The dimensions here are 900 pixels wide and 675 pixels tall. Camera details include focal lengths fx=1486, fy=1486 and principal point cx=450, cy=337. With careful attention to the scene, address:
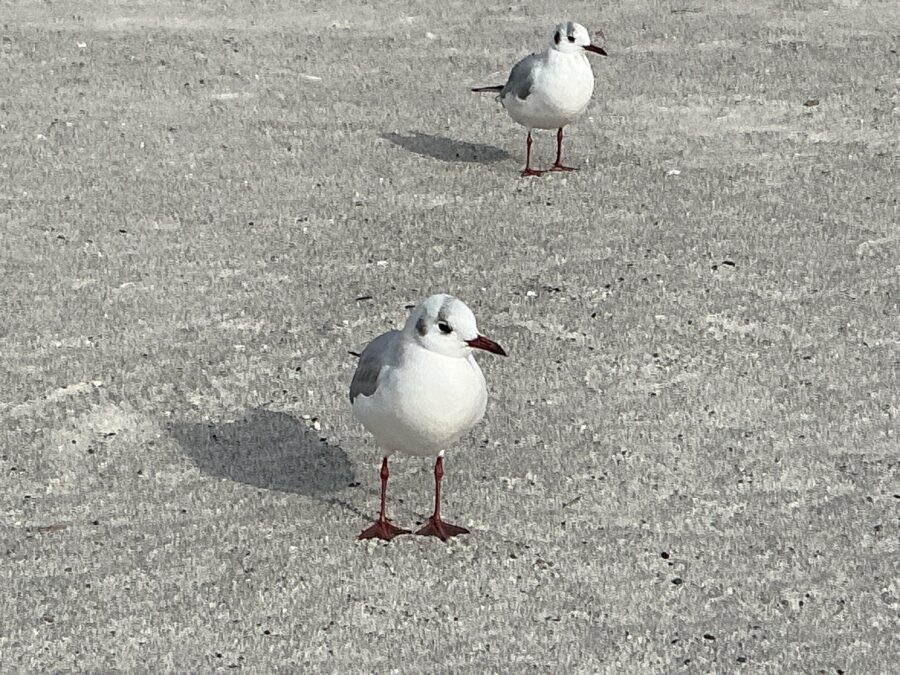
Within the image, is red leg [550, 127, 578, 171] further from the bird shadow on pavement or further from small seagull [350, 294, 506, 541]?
small seagull [350, 294, 506, 541]

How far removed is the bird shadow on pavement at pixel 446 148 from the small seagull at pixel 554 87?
406mm

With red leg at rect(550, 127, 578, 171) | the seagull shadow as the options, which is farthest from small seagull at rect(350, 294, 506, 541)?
red leg at rect(550, 127, 578, 171)

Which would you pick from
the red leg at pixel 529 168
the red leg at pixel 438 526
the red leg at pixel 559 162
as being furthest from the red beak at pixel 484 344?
the red leg at pixel 559 162

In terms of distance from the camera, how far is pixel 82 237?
369 inches

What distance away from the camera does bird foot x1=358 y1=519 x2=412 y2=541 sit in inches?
245

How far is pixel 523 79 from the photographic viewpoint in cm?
1047

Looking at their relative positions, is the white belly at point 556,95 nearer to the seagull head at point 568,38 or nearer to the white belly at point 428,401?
the seagull head at point 568,38

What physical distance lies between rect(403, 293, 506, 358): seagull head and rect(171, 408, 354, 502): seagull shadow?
108 cm

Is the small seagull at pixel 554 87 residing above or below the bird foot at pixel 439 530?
above

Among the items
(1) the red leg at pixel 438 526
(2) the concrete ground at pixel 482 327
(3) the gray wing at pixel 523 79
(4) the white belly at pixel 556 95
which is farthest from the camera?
(3) the gray wing at pixel 523 79

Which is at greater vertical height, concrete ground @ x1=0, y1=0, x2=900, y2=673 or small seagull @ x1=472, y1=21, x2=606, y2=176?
small seagull @ x1=472, y1=21, x2=606, y2=176

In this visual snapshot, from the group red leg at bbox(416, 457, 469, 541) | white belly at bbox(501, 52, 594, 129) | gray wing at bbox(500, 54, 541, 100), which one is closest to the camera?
red leg at bbox(416, 457, 469, 541)

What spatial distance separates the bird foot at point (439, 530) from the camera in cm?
625

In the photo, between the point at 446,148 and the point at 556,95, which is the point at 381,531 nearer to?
the point at 556,95
